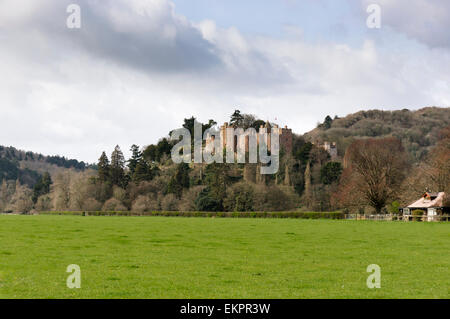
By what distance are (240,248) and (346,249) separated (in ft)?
18.1

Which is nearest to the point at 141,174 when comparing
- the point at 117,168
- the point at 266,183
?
the point at 117,168

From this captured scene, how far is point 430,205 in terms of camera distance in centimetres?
8512

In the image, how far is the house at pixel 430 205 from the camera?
84375mm

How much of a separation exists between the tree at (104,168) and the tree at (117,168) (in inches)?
57.4

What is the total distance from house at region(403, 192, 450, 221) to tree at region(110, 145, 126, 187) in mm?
98690

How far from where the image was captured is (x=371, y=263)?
2188 cm

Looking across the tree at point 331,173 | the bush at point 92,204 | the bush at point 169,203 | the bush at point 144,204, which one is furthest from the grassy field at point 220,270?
the bush at point 92,204

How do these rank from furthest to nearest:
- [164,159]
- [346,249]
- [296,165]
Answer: [164,159], [296,165], [346,249]

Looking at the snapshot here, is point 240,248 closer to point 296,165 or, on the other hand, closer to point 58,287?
point 58,287

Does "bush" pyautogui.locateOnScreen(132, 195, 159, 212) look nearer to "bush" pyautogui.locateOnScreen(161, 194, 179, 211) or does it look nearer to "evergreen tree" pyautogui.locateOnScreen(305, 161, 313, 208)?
"bush" pyautogui.locateOnScreen(161, 194, 179, 211)

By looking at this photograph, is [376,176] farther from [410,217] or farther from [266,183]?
[266,183]

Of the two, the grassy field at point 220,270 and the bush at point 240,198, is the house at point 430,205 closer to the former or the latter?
the bush at point 240,198
